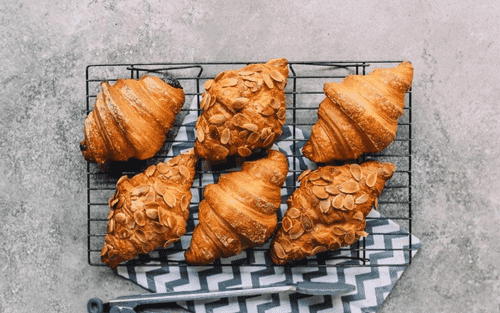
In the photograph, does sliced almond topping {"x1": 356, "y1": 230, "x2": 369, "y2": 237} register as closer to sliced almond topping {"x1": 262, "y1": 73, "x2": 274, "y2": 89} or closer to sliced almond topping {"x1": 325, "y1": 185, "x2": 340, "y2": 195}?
sliced almond topping {"x1": 325, "y1": 185, "x2": 340, "y2": 195}

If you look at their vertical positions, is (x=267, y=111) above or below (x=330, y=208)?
above

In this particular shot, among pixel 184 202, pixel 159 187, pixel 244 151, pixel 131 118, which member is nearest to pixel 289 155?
pixel 244 151

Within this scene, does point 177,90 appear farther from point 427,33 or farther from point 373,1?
point 427,33

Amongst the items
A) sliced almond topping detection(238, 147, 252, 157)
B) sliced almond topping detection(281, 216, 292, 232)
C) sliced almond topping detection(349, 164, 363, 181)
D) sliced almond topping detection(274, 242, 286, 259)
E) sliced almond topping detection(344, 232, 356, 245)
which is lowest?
sliced almond topping detection(274, 242, 286, 259)

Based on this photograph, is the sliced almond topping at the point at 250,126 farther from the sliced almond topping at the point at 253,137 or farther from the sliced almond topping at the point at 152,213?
the sliced almond topping at the point at 152,213

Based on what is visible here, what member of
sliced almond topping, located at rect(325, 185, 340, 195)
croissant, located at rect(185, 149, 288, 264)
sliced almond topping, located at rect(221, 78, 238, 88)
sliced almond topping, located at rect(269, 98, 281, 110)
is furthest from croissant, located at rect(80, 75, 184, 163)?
sliced almond topping, located at rect(325, 185, 340, 195)

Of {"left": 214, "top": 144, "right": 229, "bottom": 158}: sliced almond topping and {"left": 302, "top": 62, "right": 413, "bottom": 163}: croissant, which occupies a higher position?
{"left": 302, "top": 62, "right": 413, "bottom": 163}: croissant

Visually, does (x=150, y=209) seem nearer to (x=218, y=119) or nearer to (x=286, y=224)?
(x=218, y=119)
